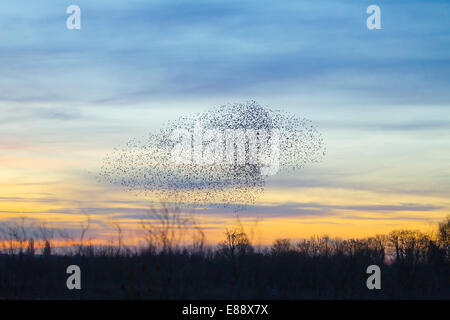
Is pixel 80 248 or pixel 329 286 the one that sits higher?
pixel 80 248

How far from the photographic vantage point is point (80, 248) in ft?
89.5

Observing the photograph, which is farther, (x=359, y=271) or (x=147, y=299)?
(x=359, y=271)

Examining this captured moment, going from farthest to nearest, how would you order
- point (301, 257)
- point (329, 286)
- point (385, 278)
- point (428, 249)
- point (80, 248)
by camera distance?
point (428, 249) < point (301, 257) < point (385, 278) < point (329, 286) < point (80, 248)

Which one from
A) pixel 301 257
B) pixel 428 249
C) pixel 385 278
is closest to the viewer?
pixel 385 278

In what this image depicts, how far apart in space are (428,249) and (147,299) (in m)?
30.8

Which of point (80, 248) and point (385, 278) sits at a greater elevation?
point (80, 248)
